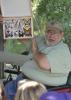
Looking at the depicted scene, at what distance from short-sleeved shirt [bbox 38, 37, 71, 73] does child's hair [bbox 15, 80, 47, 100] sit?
27 cm

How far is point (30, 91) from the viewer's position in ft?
9.80

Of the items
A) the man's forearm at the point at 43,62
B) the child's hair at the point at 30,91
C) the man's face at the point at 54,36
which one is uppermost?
the man's face at the point at 54,36

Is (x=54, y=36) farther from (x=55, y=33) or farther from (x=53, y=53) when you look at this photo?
(x=53, y=53)

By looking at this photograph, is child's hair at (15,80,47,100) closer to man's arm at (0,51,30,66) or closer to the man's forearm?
the man's forearm

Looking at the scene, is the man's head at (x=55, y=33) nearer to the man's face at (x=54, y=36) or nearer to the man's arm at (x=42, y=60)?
the man's face at (x=54, y=36)

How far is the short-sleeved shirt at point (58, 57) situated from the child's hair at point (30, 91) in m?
0.27

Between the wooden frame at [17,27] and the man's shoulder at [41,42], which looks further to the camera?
the wooden frame at [17,27]

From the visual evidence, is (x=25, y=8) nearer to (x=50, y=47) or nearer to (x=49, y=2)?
(x=50, y=47)

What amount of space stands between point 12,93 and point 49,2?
15.7ft

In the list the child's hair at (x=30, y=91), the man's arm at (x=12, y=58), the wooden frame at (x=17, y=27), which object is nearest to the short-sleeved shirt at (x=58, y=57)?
the child's hair at (x=30, y=91)

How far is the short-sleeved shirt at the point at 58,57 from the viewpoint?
3.21 meters

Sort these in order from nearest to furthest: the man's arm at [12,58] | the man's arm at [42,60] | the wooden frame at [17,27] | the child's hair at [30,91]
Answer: the child's hair at [30,91] < the man's arm at [42,60] < the wooden frame at [17,27] < the man's arm at [12,58]

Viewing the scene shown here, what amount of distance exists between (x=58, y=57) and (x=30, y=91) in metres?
0.48

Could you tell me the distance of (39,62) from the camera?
319 centimetres
